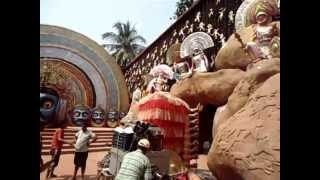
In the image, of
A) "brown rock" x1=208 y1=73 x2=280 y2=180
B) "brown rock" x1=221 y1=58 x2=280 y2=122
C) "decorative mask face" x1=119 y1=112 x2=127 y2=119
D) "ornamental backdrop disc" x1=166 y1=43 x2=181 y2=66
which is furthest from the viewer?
"ornamental backdrop disc" x1=166 y1=43 x2=181 y2=66

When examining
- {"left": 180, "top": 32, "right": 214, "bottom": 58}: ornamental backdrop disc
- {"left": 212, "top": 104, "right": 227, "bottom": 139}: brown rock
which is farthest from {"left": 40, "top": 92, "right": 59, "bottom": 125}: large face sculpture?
{"left": 212, "top": 104, "right": 227, "bottom": 139}: brown rock

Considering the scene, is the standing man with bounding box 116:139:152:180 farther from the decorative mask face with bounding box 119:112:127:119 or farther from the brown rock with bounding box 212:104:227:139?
the brown rock with bounding box 212:104:227:139

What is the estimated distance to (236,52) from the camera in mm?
4078

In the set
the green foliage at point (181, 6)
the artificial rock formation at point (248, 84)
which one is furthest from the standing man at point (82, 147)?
the green foliage at point (181, 6)

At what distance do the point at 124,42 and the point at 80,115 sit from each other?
72 cm

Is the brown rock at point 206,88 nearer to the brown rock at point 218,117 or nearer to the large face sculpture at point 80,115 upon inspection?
the brown rock at point 218,117

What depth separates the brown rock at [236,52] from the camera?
405cm

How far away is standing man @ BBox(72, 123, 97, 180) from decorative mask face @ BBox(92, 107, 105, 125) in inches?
4.3

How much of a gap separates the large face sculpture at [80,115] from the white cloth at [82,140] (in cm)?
8

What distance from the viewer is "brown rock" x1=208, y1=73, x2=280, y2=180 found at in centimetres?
351
